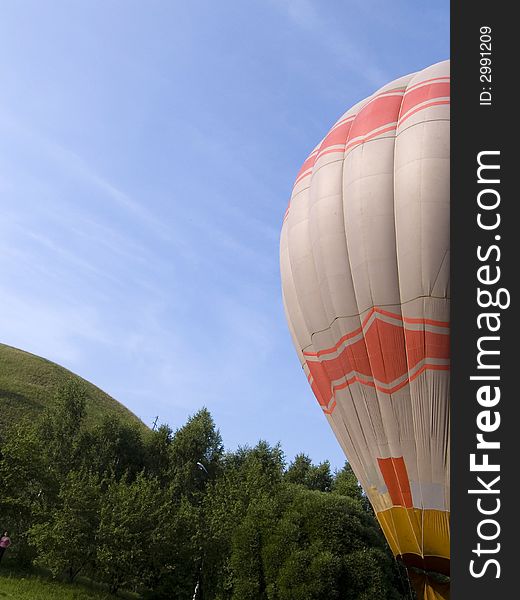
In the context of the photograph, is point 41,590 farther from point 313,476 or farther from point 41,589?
point 313,476

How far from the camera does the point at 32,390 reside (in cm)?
7094

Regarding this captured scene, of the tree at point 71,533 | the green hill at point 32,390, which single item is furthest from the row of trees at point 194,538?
the green hill at point 32,390

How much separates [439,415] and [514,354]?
413 cm

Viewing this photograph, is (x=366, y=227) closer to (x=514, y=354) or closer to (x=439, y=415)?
(x=439, y=415)

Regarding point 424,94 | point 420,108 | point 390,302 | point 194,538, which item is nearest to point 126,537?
point 194,538

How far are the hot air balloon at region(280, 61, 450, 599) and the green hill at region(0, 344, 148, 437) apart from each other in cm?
4644

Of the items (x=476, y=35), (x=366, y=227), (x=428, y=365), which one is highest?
(x=476, y=35)

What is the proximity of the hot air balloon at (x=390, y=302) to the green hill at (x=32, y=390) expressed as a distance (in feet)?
152

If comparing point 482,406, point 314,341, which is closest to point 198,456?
point 314,341

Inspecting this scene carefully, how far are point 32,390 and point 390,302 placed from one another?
64168 mm

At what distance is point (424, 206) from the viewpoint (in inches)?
553

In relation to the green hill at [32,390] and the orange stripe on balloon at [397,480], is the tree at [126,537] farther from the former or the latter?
the green hill at [32,390]

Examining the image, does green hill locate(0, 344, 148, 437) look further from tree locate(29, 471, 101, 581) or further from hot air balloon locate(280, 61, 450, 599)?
hot air balloon locate(280, 61, 450, 599)

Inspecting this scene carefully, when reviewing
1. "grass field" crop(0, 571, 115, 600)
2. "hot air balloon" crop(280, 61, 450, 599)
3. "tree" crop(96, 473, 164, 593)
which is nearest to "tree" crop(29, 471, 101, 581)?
"tree" crop(96, 473, 164, 593)
